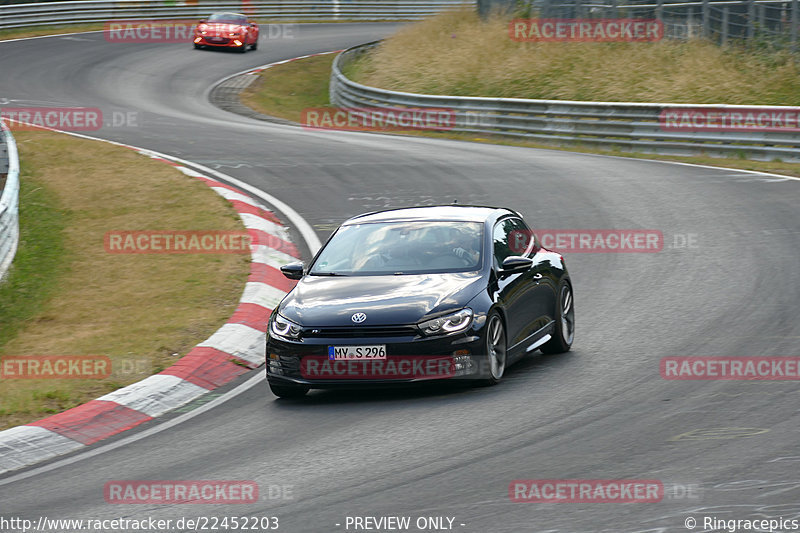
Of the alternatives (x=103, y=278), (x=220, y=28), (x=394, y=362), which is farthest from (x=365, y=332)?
(x=220, y=28)

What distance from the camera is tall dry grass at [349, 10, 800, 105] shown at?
28.7m

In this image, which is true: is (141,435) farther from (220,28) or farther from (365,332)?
(220,28)

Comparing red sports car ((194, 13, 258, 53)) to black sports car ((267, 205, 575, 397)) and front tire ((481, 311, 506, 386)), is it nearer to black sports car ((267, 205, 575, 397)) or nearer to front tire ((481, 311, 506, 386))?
black sports car ((267, 205, 575, 397))

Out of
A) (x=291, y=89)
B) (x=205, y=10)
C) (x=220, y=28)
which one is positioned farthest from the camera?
(x=205, y=10)

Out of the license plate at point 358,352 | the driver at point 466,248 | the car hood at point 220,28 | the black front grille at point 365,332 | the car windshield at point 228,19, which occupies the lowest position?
the car hood at point 220,28

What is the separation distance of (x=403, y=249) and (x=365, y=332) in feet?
4.31

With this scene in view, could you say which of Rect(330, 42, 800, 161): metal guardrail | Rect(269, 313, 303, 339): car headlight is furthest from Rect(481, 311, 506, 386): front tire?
Rect(330, 42, 800, 161): metal guardrail

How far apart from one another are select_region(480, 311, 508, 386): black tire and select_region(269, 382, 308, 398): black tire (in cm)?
138

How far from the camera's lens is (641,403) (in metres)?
8.06

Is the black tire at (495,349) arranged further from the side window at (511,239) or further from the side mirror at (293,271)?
the side mirror at (293,271)

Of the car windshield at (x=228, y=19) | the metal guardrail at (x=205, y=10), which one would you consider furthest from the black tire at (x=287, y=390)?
the car windshield at (x=228, y=19)

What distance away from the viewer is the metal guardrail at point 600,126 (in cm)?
2220

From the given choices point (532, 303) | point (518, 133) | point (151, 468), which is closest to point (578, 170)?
point (518, 133)

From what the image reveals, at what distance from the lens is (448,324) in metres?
8.62
